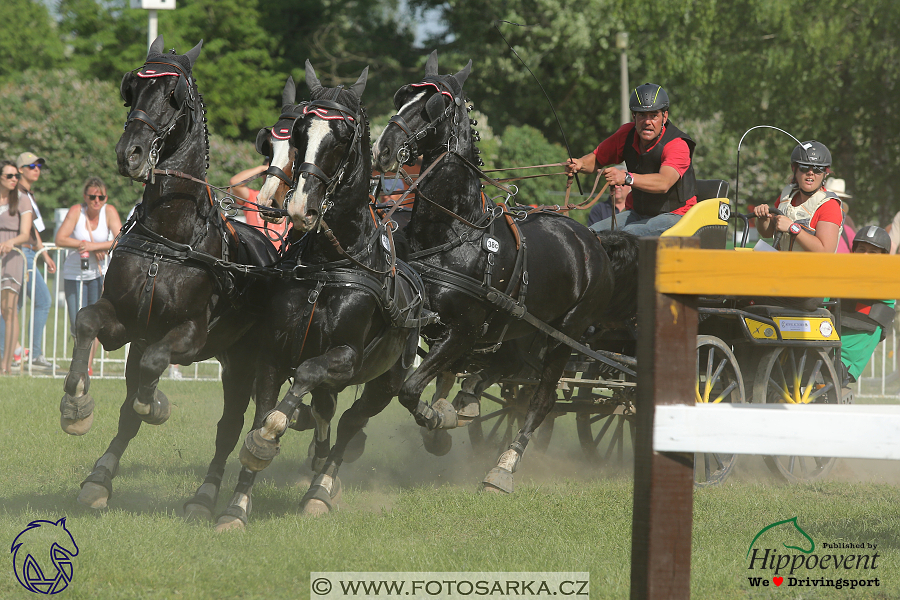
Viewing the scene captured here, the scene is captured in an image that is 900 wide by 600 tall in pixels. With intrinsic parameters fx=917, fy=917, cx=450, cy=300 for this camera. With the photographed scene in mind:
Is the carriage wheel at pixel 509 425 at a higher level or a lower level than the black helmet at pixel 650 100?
lower

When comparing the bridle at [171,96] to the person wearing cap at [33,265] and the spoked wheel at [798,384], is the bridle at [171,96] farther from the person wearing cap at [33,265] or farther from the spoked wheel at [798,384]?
the person wearing cap at [33,265]

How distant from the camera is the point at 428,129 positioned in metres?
5.63

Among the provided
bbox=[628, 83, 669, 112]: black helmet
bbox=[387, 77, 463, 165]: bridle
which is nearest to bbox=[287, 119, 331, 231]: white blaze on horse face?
bbox=[387, 77, 463, 165]: bridle

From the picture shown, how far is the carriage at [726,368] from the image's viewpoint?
6738 mm

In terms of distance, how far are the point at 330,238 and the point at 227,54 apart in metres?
26.3

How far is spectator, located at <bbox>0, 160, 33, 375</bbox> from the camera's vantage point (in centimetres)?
1006

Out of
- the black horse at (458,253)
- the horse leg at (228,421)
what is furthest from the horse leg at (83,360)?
the black horse at (458,253)

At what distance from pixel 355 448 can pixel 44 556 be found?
2.34 meters

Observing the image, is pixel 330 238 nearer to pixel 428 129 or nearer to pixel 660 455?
pixel 428 129

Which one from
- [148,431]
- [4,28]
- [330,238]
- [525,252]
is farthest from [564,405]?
[4,28]

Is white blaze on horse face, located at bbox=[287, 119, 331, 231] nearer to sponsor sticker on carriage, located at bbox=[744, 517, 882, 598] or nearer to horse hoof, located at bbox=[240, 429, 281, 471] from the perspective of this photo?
horse hoof, located at bbox=[240, 429, 281, 471]

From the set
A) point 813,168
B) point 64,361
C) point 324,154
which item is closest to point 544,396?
point 813,168

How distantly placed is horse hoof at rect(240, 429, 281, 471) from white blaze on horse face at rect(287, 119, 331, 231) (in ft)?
3.50

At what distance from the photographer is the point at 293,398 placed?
15.2 feet
